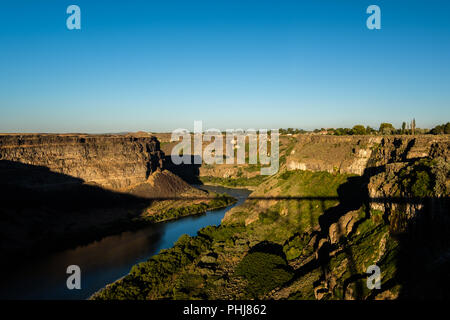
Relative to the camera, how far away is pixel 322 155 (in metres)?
49.8

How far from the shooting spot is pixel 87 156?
6450cm

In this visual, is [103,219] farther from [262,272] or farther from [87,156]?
[262,272]

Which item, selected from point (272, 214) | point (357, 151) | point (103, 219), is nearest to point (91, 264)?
point (103, 219)

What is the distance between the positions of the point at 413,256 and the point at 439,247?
165 cm

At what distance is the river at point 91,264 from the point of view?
97.3 feet

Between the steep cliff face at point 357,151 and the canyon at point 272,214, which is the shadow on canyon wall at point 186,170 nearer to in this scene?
the canyon at point 272,214

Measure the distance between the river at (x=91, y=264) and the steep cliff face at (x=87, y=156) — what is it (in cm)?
2162

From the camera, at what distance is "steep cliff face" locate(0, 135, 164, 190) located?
5596 cm

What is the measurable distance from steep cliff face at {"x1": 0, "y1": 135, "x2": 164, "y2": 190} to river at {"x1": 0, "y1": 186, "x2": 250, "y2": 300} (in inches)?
851

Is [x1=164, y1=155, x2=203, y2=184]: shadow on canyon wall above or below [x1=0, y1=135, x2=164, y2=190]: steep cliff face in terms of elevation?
A: below

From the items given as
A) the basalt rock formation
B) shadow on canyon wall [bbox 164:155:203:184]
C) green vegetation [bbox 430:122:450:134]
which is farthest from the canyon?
shadow on canyon wall [bbox 164:155:203:184]
